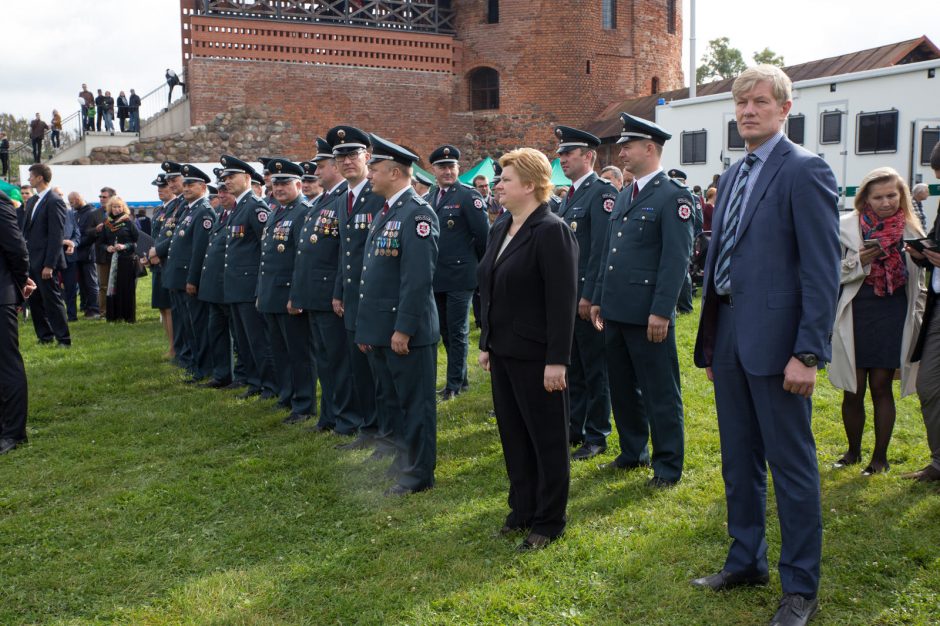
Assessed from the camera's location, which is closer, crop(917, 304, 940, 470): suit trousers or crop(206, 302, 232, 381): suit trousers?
crop(917, 304, 940, 470): suit trousers

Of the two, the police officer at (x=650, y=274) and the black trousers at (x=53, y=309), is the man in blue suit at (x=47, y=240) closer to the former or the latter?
the black trousers at (x=53, y=309)

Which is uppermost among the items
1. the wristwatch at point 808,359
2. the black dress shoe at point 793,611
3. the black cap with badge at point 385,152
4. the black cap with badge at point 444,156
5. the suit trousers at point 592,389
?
the black cap with badge at point 444,156

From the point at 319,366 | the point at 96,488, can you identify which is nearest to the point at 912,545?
the point at 319,366

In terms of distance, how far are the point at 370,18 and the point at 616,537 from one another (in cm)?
2901

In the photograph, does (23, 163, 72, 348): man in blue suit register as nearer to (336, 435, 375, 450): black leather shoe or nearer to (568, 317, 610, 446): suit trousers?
(336, 435, 375, 450): black leather shoe

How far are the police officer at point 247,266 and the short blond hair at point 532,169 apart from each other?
416 cm

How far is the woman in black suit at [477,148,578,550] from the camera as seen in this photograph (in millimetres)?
4188

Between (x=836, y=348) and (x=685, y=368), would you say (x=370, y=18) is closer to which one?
(x=685, y=368)

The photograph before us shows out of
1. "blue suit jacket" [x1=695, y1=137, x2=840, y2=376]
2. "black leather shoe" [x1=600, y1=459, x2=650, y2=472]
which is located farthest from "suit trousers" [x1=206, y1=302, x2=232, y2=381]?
"blue suit jacket" [x1=695, y1=137, x2=840, y2=376]

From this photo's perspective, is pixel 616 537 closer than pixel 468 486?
Yes

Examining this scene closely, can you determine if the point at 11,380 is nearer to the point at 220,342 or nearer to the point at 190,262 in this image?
the point at 220,342

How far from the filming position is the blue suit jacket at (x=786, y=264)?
3.26 metres

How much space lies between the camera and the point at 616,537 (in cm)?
450

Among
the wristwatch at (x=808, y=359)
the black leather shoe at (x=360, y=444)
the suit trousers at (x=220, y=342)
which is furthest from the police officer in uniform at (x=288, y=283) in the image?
the wristwatch at (x=808, y=359)
